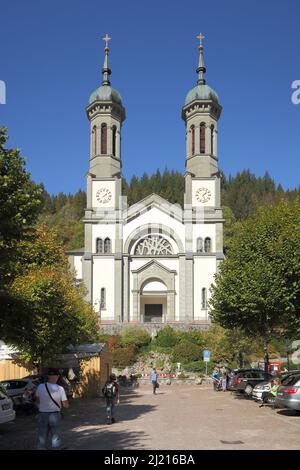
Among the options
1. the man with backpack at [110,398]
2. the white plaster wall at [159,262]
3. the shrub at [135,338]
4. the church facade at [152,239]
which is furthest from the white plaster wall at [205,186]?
the man with backpack at [110,398]

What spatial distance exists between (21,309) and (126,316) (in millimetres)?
39740

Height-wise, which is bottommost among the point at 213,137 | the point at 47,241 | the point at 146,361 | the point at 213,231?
the point at 146,361

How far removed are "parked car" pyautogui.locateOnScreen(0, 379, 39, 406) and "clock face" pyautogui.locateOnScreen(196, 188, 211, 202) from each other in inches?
1486

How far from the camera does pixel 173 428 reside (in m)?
15.0

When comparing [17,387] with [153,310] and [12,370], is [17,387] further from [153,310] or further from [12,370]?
[153,310]

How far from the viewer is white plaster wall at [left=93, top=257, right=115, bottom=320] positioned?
55031 mm

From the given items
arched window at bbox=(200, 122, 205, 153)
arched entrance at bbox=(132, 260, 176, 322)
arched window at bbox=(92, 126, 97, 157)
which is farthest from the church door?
arched window at bbox=(92, 126, 97, 157)

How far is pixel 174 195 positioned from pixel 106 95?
2432 inches

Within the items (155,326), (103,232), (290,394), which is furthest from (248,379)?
(103,232)

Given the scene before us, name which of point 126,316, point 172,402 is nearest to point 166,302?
point 126,316

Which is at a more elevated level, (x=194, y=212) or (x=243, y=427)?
(x=194, y=212)

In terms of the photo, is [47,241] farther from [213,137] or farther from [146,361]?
[213,137]

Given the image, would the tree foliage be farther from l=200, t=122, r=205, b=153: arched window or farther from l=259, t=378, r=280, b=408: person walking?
l=200, t=122, r=205, b=153: arched window

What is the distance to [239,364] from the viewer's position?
1697 inches
